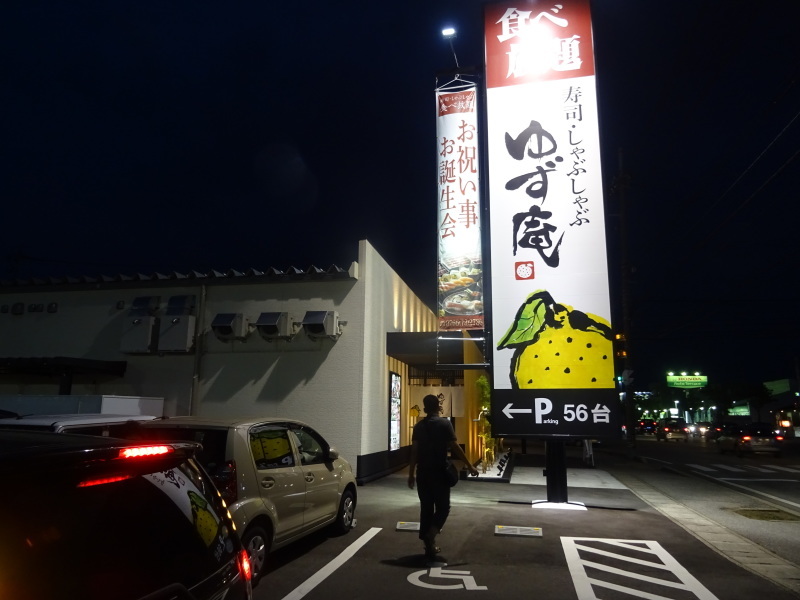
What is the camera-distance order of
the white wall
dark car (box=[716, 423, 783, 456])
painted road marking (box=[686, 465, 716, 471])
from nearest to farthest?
the white wall, painted road marking (box=[686, 465, 716, 471]), dark car (box=[716, 423, 783, 456])

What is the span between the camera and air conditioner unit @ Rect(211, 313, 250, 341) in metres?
13.9

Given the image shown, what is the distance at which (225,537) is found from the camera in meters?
2.32

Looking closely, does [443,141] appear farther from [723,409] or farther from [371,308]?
[723,409]

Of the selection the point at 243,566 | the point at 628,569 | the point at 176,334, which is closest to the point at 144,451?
the point at 243,566

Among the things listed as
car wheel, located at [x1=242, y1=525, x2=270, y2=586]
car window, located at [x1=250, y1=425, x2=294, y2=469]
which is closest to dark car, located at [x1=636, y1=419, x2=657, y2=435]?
car window, located at [x1=250, y1=425, x2=294, y2=469]

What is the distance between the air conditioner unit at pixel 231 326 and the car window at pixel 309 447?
709 centimetres

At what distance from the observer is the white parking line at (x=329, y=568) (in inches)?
209

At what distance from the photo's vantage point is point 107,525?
1827 millimetres

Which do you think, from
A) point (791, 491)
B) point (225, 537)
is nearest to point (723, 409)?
point (791, 491)

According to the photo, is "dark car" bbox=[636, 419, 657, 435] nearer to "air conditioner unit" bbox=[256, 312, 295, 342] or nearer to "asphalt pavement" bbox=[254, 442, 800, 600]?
"asphalt pavement" bbox=[254, 442, 800, 600]

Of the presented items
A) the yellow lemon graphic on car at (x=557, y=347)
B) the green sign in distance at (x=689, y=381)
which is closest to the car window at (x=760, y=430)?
the yellow lemon graphic on car at (x=557, y=347)

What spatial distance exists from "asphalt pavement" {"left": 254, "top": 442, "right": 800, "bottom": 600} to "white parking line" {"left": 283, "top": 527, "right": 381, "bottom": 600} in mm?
12

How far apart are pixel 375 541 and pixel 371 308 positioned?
752 cm

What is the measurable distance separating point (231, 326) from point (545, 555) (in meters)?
9.65
